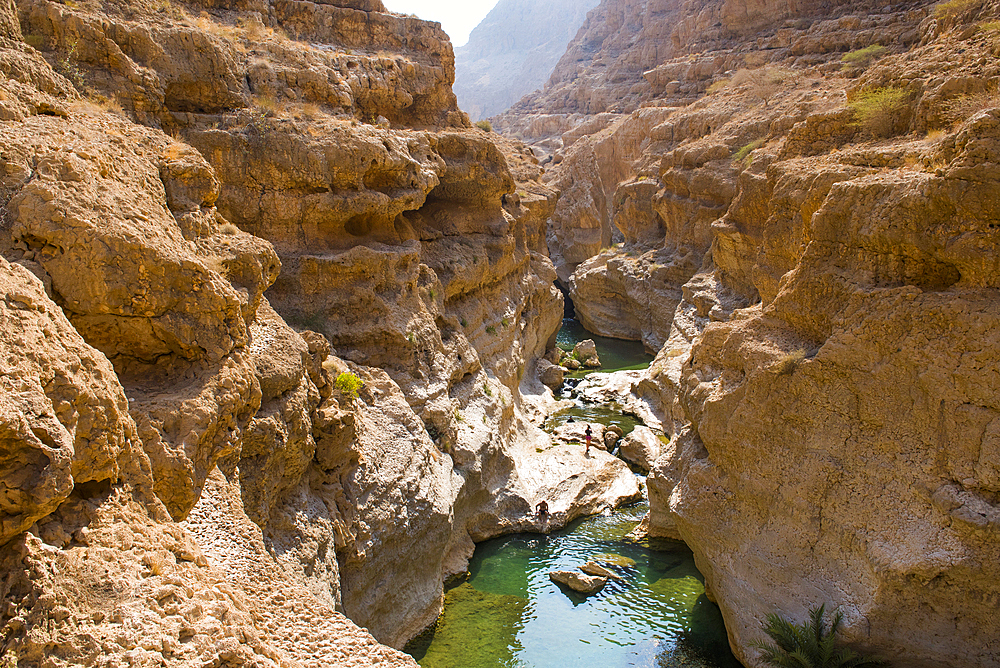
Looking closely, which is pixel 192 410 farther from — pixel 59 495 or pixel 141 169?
pixel 141 169

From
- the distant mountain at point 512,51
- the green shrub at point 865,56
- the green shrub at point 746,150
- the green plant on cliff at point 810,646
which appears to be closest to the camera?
the green plant on cliff at point 810,646

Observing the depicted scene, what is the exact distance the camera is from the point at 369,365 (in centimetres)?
1302

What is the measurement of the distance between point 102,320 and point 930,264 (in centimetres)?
978

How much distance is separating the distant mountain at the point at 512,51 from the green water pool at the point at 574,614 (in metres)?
118

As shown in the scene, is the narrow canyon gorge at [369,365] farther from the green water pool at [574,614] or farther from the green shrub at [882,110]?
the green water pool at [574,614]

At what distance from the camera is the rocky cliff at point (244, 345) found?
4.29 metres

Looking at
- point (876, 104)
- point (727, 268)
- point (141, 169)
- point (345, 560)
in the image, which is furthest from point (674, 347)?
point (141, 169)

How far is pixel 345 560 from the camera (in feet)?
30.6

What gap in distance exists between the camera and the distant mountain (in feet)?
432

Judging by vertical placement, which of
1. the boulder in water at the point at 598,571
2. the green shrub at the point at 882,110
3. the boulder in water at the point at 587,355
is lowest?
the boulder in water at the point at 598,571

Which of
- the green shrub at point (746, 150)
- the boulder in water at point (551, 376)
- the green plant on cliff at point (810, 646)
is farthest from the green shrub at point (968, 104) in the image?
the boulder in water at point (551, 376)

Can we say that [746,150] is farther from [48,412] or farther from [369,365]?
[48,412]

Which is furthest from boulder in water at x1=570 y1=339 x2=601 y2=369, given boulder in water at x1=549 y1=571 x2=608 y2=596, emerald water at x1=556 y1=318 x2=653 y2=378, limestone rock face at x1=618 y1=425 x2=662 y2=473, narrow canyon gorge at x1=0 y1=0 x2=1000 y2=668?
boulder in water at x1=549 y1=571 x2=608 y2=596

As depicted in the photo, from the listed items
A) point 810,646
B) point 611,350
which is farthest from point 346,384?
point 611,350
